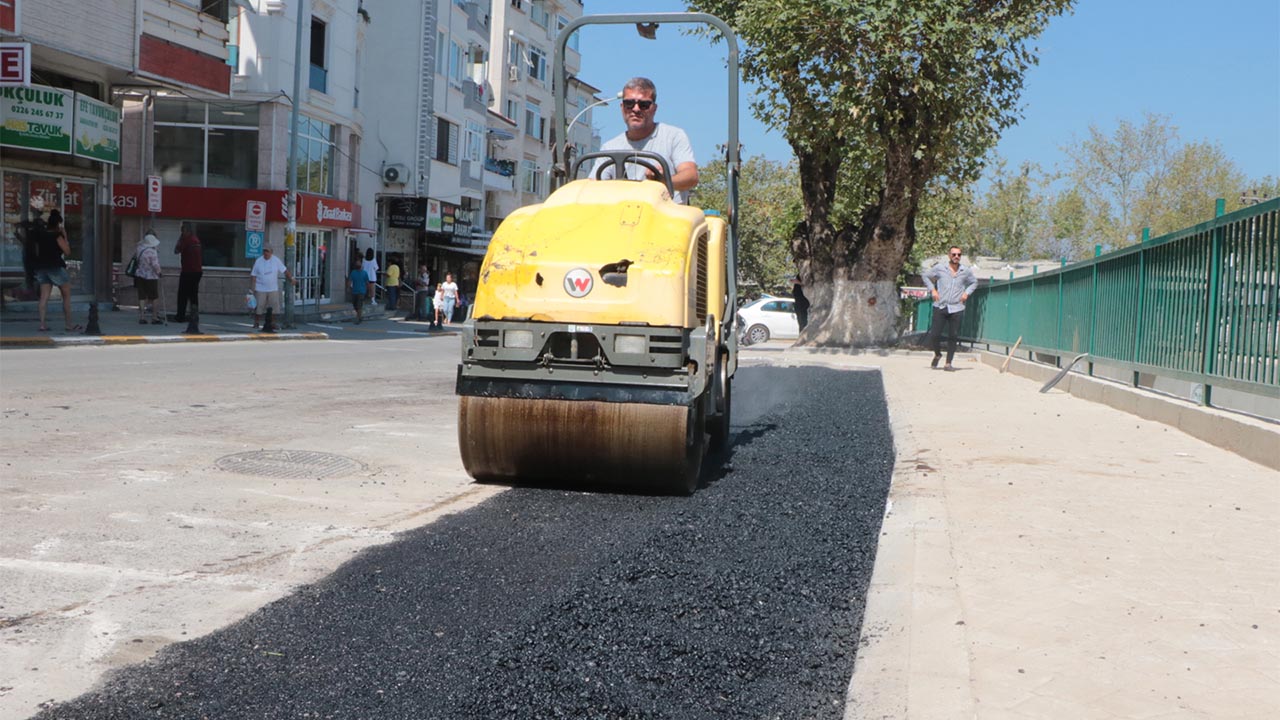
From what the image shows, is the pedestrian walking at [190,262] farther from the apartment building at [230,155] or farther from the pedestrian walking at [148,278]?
the apartment building at [230,155]

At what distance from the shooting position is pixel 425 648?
3830mm

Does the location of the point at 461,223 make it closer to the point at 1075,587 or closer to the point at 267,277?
the point at 267,277

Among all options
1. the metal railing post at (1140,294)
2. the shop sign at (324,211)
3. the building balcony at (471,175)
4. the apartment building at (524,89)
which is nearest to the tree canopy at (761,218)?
the apartment building at (524,89)

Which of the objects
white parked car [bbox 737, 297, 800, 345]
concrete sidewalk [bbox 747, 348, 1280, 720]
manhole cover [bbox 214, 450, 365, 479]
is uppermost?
white parked car [bbox 737, 297, 800, 345]

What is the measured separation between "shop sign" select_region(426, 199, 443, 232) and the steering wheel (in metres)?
40.4

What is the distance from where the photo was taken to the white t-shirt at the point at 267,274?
2461 centimetres

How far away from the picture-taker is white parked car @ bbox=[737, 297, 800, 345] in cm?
3675

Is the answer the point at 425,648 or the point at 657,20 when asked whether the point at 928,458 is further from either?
the point at 425,648

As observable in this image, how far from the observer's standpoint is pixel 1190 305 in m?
9.59

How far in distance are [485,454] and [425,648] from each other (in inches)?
114

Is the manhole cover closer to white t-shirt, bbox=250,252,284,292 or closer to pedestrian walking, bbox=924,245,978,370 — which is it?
pedestrian walking, bbox=924,245,978,370

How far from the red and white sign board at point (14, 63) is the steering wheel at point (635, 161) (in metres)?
15.6

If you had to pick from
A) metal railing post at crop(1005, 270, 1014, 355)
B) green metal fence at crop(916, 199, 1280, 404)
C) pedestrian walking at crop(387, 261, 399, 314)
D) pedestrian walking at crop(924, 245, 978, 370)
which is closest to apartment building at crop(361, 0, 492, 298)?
pedestrian walking at crop(387, 261, 399, 314)

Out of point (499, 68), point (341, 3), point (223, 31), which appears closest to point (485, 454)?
point (223, 31)
